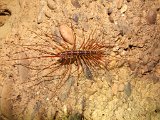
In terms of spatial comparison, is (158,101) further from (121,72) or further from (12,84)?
(12,84)

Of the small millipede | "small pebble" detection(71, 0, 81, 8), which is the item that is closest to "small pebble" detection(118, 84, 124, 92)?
the small millipede

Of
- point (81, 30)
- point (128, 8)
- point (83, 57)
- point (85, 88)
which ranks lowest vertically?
point (85, 88)

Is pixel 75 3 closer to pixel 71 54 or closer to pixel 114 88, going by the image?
pixel 71 54

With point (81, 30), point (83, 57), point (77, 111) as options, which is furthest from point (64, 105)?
point (81, 30)

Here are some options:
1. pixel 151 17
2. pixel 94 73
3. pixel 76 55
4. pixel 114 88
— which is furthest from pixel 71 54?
pixel 151 17

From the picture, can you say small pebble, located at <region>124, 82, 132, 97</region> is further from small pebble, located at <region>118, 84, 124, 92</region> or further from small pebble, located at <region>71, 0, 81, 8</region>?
small pebble, located at <region>71, 0, 81, 8</region>
